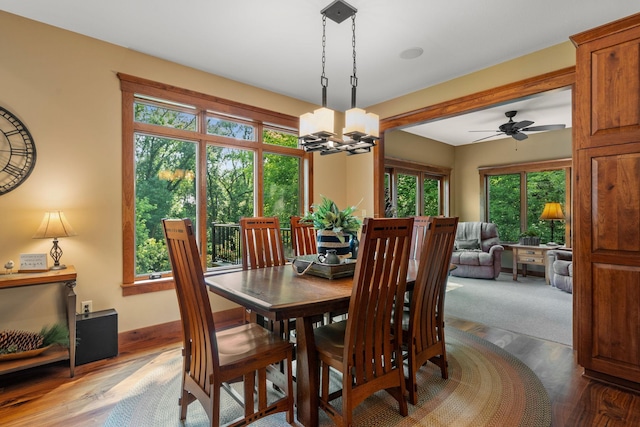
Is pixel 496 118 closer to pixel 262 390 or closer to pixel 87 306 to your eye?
pixel 262 390

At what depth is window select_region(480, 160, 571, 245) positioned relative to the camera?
20.9 feet

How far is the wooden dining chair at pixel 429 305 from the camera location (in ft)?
6.69

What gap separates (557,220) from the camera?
20.8 feet

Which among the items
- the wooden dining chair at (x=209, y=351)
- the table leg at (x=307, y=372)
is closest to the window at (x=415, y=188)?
the table leg at (x=307, y=372)

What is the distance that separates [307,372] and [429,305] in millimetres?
964

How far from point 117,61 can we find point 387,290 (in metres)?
3.18

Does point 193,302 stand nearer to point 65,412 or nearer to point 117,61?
point 65,412

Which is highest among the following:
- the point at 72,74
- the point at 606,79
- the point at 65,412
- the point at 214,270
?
the point at 72,74

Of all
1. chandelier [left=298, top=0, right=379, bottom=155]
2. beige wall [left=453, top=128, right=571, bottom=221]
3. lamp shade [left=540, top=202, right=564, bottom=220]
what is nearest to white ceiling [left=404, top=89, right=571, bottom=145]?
beige wall [left=453, top=128, right=571, bottom=221]

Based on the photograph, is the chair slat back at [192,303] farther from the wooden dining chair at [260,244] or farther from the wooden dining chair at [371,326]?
the wooden dining chair at [260,244]

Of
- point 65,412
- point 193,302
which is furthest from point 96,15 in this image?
point 65,412

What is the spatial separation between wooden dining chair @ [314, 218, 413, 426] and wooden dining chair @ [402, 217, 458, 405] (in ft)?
0.51

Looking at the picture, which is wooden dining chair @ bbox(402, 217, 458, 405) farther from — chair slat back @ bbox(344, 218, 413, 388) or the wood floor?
the wood floor

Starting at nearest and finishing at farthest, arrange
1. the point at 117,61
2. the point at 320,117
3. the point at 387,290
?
the point at 387,290 < the point at 320,117 < the point at 117,61
